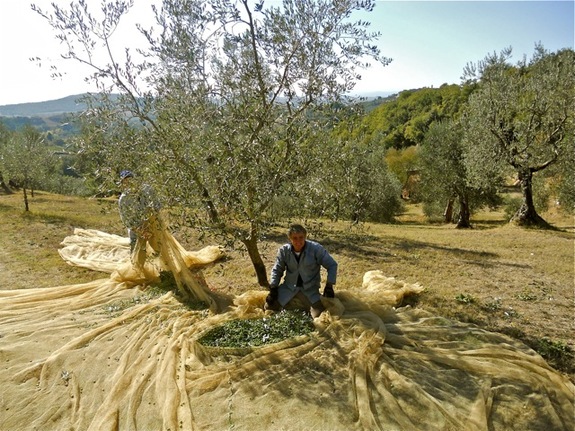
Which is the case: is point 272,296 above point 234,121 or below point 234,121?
below

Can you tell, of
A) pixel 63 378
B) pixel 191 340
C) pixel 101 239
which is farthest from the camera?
pixel 101 239

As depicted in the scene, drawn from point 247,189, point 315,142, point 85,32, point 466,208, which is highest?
point 85,32

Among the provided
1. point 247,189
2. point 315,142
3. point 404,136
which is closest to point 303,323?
point 247,189

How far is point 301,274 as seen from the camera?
6922 mm

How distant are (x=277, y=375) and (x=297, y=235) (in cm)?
239

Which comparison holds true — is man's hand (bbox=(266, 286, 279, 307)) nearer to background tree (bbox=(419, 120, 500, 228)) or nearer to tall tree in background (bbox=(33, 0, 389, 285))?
tall tree in background (bbox=(33, 0, 389, 285))

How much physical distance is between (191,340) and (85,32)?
5.90 m

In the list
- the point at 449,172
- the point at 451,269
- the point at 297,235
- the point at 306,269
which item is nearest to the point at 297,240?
Answer: the point at 297,235

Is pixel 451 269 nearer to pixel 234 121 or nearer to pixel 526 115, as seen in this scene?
pixel 234 121

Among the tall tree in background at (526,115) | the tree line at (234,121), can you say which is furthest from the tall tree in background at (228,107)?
the tall tree in background at (526,115)

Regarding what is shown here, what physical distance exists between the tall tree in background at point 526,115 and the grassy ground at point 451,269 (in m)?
3.67

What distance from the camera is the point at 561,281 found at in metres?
10.0

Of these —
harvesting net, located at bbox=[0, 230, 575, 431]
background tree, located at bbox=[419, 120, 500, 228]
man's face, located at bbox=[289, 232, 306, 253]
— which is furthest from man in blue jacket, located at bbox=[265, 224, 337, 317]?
background tree, located at bbox=[419, 120, 500, 228]

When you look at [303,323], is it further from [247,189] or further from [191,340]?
[247,189]
